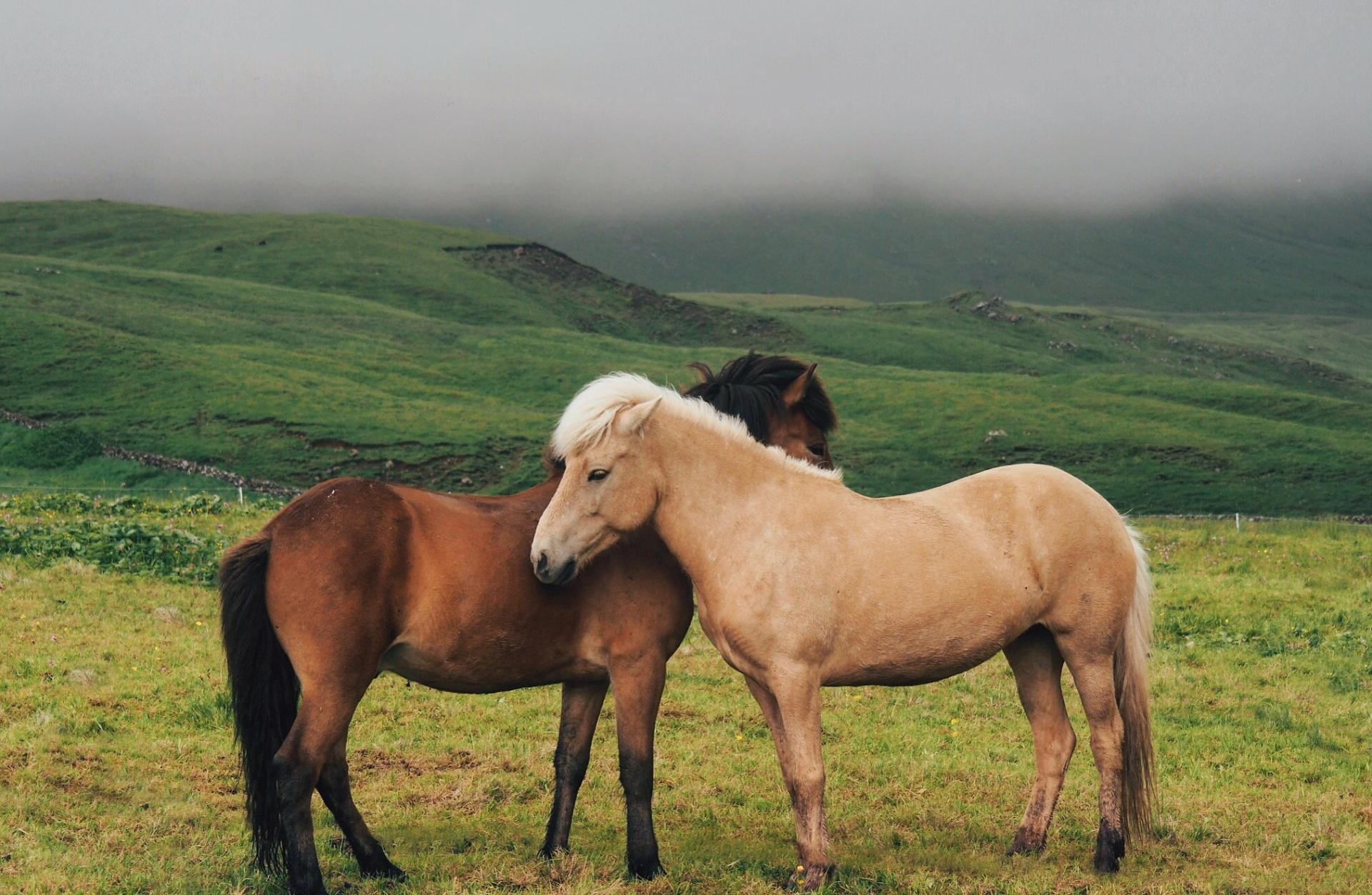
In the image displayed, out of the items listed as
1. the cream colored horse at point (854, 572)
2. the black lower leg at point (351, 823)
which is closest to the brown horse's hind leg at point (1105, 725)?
the cream colored horse at point (854, 572)

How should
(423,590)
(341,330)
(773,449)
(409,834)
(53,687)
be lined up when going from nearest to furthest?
(423,590), (773,449), (409,834), (53,687), (341,330)

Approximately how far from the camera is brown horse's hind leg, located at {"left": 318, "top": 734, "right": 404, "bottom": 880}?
7.00m

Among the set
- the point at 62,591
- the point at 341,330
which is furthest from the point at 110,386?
the point at 62,591

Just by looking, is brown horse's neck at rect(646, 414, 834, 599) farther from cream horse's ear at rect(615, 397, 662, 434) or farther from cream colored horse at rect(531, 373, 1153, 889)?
cream horse's ear at rect(615, 397, 662, 434)

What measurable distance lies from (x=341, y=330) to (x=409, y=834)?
57991 millimetres

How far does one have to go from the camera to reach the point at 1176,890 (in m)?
6.91

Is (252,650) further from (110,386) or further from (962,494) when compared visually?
(110,386)

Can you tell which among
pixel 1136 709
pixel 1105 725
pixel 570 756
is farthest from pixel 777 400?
pixel 1136 709

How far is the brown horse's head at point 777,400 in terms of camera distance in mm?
8453

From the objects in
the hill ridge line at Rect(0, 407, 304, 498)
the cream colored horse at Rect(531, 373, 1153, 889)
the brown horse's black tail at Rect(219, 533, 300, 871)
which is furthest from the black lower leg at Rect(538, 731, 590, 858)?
the hill ridge line at Rect(0, 407, 304, 498)

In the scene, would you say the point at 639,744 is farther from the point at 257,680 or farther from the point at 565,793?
the point at 257,680

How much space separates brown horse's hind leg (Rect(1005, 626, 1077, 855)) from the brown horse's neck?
2.24 meters

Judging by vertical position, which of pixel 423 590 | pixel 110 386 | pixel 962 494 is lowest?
pixel 110 386

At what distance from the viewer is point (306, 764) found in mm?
6477
